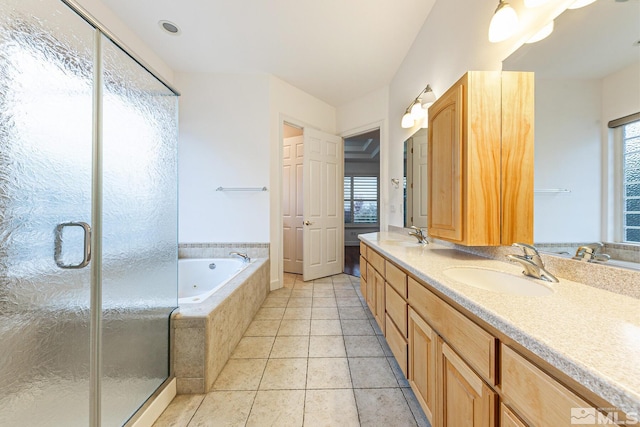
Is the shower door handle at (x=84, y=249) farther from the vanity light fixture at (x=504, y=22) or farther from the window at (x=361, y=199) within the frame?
the window at (x=361, y=199)

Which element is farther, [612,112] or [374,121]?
[374,121]

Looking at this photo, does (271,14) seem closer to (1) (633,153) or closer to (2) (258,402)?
(1) (633,153)

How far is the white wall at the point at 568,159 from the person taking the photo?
819mm

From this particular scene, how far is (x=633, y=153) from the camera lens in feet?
2.33

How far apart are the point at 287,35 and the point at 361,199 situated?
4618mm

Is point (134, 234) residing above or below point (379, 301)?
above

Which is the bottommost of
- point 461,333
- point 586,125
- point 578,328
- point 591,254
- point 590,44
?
point 461,333

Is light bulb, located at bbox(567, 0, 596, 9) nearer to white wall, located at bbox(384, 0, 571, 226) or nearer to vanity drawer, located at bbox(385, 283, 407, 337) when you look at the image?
white wall, located at bbox(384, 0, 571, 226)

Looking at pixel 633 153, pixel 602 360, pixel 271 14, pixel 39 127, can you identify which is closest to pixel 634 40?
pixel 633 153

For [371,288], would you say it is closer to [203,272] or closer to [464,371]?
[464,371]

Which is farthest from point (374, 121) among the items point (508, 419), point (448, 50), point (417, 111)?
point (508, 419)

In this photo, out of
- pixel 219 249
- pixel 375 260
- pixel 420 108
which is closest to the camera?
pixel 375 260

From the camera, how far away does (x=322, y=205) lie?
3.54m

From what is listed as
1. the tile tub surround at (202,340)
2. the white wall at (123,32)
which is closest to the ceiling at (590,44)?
the tile tub surround at (202,340)
